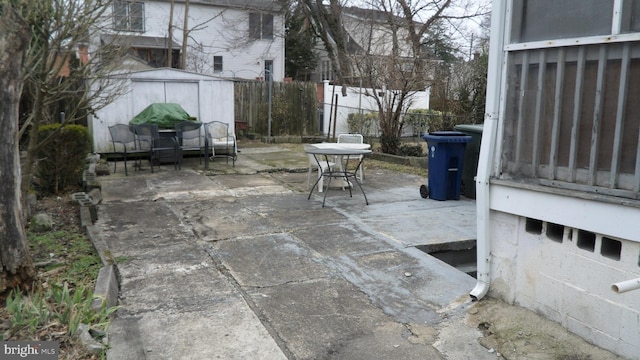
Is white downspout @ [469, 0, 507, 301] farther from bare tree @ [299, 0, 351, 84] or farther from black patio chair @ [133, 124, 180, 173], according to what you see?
bare tree @ [299, 0, 351, 84]

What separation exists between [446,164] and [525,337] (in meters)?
4.43

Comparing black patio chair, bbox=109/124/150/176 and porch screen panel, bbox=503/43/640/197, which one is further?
black patio chair, bbox=109/124/150/176

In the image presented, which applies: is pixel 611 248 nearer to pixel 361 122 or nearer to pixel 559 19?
pixel 559 19

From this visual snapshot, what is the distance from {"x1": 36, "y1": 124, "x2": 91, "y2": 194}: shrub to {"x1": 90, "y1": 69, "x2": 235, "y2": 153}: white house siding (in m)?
3.26

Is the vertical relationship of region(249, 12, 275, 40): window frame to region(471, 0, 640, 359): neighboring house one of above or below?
above

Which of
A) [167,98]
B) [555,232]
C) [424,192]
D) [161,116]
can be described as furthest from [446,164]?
[167,98]

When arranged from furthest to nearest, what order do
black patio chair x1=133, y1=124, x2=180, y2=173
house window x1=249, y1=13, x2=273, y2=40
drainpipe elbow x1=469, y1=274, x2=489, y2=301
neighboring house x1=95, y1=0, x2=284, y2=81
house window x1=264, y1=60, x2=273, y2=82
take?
house window x1=264, y1=60, x2=273, y2=82 < house window x1=249, y1=13, x2=273, y2=40 < neighboring house x1=95, y1=0, x2=284, y2=81 < black patio chair x1=133, y1=124, x2=180, y2=173 < drainpipe elbow x1=469, y1=274, x2=489, y2=301

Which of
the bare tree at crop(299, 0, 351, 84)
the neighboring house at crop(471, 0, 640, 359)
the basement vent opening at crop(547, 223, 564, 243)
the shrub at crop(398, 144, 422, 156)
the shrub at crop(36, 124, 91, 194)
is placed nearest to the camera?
the neighboring house at crop(471, 0, 640, 359)

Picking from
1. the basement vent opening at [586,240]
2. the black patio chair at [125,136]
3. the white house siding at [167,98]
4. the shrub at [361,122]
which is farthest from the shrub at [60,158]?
the shrub at [361,122]

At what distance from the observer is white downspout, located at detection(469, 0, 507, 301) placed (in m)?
3.57

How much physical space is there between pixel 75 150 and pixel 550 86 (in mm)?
6780

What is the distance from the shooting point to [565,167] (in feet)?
10.7

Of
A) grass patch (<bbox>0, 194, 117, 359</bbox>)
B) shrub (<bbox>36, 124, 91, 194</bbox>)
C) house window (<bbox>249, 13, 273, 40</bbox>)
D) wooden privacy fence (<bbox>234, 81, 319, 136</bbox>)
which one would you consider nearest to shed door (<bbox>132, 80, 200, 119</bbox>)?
shrub (<bbox>36, 124, 91, 194</bbox>)

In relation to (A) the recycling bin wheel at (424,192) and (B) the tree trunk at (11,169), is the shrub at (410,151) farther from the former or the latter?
(B) the tree trunk at (11,169)
